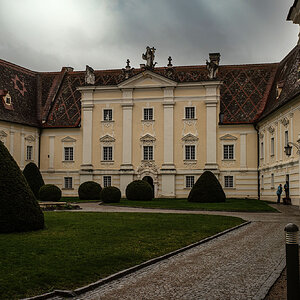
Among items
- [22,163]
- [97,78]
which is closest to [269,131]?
[97,78]

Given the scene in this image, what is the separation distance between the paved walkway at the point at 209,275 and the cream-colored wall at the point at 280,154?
756 inches

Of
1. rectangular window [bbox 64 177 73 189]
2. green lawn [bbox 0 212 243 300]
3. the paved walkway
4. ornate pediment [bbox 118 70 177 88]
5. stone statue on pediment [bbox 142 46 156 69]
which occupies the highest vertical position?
stone statue on pediment [bbox 142 46 156 69]

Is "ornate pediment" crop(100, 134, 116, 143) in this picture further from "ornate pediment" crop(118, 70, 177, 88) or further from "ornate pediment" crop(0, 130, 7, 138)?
"ornate pediment" crop(0, 130, 7, 138)

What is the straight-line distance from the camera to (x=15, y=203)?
1477 cm

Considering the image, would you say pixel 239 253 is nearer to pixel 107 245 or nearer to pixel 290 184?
pixel 107 245

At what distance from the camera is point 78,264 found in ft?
33.9

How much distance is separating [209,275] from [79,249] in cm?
376

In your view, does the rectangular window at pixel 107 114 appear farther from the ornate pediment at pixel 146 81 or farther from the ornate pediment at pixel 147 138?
the ornate pediment at pixel 147 138

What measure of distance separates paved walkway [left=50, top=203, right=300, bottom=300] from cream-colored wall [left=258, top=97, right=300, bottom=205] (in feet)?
63.0

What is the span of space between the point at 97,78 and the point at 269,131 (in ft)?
62.1

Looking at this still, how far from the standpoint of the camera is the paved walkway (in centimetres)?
842

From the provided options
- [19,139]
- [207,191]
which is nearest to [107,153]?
[19,139]

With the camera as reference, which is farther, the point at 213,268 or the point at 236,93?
the point at 236,93

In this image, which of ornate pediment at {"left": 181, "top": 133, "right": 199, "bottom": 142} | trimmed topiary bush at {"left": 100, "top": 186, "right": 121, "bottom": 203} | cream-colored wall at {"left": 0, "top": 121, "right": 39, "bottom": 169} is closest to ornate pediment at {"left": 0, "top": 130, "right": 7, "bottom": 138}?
cream-colored wall at {"left": 0, "top": 121, "right": 39, "bottom": 169}
